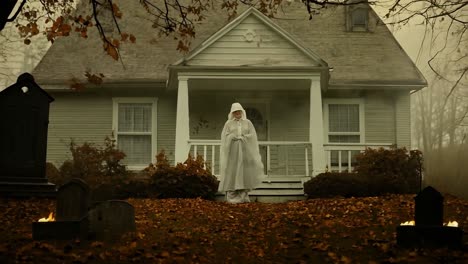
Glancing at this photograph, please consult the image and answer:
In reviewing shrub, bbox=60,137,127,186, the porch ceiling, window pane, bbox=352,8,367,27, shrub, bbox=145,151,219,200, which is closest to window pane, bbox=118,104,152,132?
the porch ceiling

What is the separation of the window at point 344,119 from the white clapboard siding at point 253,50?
391 centimetres

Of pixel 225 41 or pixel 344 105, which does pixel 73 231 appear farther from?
pixel 344 105

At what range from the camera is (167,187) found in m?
14.1

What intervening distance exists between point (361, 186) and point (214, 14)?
10356 millimetres

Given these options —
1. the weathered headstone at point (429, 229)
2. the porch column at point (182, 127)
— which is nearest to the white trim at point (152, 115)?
the porch column at point (182, 127)

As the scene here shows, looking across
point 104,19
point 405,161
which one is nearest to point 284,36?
point 405,161

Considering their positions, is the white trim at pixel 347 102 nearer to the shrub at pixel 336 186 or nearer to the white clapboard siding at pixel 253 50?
the white clapboard siding at pixel 253 50

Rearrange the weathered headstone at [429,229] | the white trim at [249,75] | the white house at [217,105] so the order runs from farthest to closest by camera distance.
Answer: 1. the white house at [217,105]
2. the white trim at [249,75]
3. the weathered headstone at [429,229]

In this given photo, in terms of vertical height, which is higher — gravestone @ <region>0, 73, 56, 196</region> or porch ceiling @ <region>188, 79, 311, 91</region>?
porch ceiling @ <region>188, 79, 311, 91</region>

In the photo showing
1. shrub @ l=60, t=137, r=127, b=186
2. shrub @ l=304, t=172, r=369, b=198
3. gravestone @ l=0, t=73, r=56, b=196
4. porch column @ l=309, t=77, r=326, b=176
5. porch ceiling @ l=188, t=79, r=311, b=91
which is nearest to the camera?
gravestone @ l=0, t=73, r=56, b=196

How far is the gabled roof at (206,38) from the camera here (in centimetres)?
1925

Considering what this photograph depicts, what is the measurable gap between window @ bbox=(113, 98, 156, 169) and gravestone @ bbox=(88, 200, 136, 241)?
10888 mm

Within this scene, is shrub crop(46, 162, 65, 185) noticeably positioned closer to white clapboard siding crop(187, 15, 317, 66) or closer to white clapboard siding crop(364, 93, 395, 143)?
white clapboard siding crop(187, 15, 317, 66)

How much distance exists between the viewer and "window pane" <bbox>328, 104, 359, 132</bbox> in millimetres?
19562
